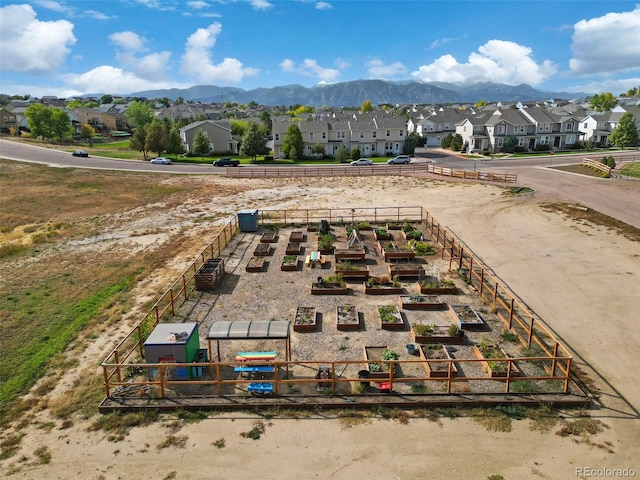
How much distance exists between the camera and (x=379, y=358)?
45.8ft

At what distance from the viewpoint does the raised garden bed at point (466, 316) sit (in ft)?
52.4

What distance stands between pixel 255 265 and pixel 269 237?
5.16m

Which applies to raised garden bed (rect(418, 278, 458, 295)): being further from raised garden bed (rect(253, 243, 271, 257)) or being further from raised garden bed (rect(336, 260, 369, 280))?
raised garden bed (rect(253, 243, 271, 257))

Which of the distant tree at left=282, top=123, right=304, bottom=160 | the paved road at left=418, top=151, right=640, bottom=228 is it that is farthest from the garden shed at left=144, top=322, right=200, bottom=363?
the distant tree at left=282, top=123, right=304, bottom=160

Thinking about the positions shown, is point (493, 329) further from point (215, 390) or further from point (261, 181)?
point (261, 181)

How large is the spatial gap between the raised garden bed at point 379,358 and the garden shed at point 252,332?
2.52 m

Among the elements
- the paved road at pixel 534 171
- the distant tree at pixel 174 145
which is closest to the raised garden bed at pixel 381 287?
the paved road at pixel 534 171

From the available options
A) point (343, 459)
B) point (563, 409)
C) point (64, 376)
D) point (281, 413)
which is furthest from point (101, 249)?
point (563, 409)

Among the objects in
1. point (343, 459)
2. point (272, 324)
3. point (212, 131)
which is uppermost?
point (212, 131)

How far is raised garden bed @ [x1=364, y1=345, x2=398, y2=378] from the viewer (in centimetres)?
1290

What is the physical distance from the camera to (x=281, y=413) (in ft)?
38.4

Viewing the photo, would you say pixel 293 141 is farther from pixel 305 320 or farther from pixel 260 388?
pixel 260 388

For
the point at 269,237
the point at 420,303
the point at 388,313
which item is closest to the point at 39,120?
the point at 269,237

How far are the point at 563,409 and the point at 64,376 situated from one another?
14.1 metres
